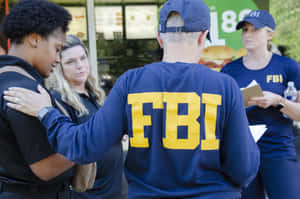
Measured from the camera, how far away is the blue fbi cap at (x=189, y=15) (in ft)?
4.60

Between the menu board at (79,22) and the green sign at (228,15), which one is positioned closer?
the green sign at (228,15)

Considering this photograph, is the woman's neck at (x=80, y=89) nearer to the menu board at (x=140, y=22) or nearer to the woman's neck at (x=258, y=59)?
the woman's neck at (x=258, y=59)

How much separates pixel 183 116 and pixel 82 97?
4.52ft

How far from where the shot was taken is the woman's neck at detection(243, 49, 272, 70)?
2.70 meters

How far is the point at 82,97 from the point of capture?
2.52 m

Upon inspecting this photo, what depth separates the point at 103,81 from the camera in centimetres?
539

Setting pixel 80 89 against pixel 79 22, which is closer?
pixel 80 89

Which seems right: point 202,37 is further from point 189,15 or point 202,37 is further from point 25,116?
point 25,116

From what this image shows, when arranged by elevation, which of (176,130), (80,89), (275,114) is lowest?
(275,114)

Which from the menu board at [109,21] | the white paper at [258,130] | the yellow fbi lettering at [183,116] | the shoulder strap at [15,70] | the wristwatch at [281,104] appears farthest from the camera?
the menu board at [109,21]

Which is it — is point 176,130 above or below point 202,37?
below

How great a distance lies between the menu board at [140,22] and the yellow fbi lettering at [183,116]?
13.5 ft

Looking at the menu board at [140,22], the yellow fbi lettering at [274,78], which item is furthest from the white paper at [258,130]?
the menu board at [140,22]

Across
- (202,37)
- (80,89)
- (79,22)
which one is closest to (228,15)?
(79,22)
